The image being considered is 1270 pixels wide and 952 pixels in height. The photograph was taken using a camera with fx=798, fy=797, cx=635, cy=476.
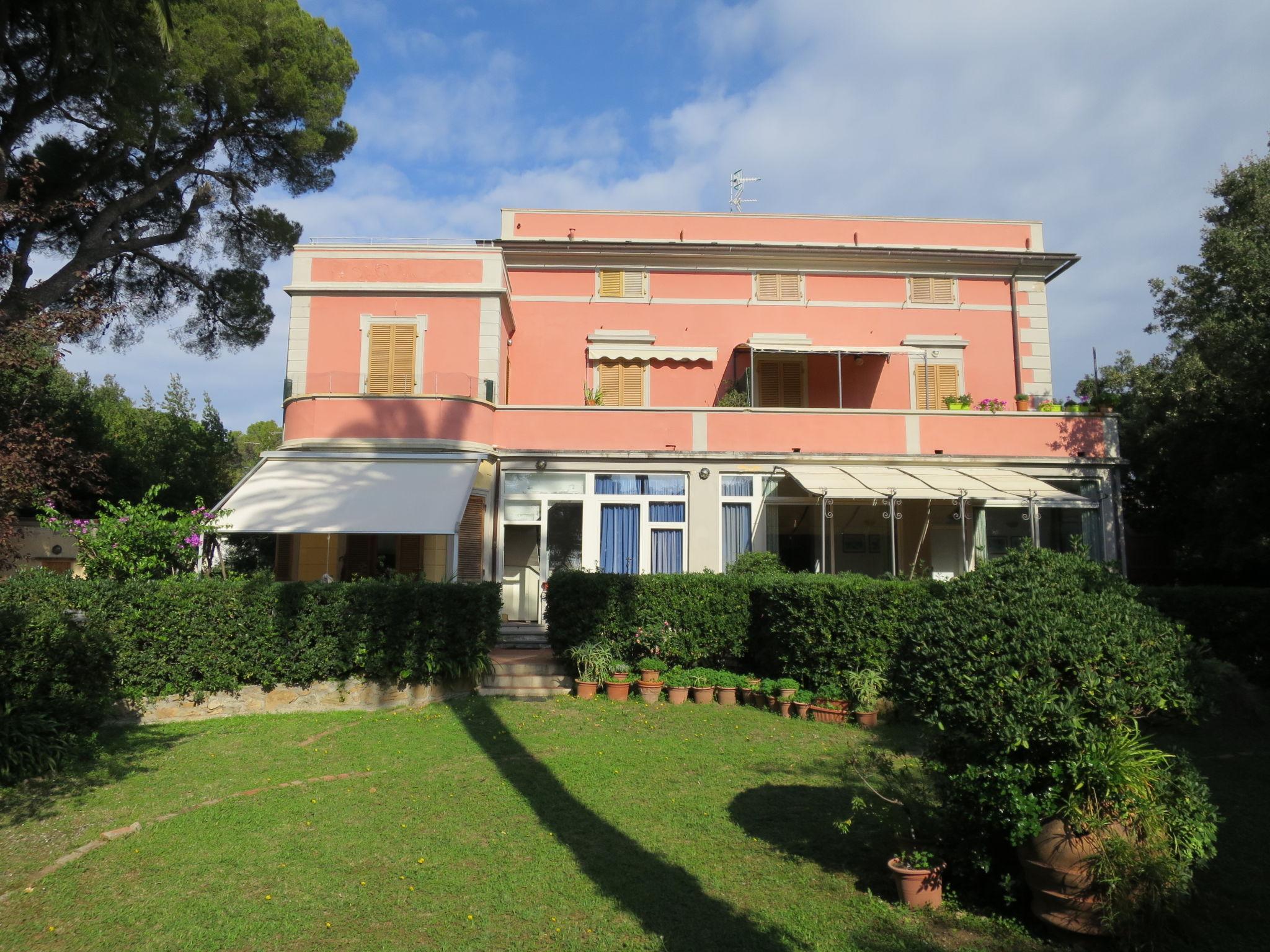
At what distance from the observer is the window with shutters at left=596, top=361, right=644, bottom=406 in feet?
58.3

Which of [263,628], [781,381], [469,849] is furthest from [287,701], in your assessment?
[781,381]

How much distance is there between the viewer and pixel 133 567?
10.4 meters

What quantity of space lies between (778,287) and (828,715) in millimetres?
11390

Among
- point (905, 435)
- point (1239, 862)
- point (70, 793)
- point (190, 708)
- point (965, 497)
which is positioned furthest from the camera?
point (905, 435)

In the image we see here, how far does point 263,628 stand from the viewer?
9969mm

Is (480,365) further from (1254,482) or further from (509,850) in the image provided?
(1254,482)

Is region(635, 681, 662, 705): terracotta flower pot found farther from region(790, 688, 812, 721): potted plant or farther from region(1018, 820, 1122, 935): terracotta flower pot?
region(1018, 820, 1122, 935): terracotta flower pot

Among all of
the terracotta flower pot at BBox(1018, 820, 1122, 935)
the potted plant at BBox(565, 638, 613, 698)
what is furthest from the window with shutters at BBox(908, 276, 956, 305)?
the terracotta flower pot at BBox(1018, 820, 1122, 935)

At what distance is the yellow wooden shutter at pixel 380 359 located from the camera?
15.7m

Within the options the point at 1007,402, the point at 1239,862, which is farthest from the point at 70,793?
the point at 1007,402

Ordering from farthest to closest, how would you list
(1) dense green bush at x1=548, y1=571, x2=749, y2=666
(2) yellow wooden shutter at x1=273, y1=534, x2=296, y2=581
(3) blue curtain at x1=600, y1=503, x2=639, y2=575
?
(3) blue curtain at x1=600, y1=503, x2=639, y2=575, (2) yellow wooden shutter at x1=273, y1=534, x2=296, y2=581, (1) dense green bush at x1=548, y1=571, x2=749, y2=666

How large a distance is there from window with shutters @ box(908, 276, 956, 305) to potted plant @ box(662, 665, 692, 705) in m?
11.8

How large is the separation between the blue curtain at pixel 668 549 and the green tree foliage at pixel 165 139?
11.3 m

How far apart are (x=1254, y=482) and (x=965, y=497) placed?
5902 millimetres
